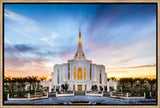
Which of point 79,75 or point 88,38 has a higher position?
point 88,38

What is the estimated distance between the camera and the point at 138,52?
9.45 meters

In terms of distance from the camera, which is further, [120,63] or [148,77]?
[120,63]

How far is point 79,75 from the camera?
69.4 feet

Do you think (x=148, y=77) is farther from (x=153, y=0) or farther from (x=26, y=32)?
(x=26, y=32)

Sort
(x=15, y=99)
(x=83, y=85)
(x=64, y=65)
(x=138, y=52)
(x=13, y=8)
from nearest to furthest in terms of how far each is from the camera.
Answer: (x=13, y=8), (x=15, y=99), (x=138, y=52), (x=83, y=85), (x=64, y=65)

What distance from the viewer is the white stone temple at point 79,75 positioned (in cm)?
2019

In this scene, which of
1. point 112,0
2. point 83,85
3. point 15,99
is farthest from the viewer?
point 83,85

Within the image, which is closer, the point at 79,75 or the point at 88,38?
the point at 88,38

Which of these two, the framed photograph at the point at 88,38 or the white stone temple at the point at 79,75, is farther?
the white stone temple at the point at 79,75

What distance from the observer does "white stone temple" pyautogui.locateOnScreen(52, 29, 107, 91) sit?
20188 millimetres

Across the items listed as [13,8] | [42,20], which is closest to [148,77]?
[42,20]

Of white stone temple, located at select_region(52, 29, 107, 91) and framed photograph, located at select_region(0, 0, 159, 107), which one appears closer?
framed photograph, located at select_region(0, 0, 159, 107)

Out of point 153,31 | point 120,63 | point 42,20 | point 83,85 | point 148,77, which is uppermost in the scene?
point 42,20

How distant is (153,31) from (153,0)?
1428mm
